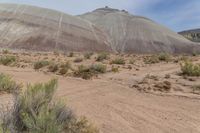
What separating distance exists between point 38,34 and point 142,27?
83.5 feet

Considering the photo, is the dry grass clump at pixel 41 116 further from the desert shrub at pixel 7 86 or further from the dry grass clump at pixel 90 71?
the dry grass clump at pixel 90 71

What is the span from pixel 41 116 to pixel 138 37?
239ft

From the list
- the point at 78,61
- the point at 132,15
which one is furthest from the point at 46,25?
the point at 78,61

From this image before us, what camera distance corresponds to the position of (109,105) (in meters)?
11.1

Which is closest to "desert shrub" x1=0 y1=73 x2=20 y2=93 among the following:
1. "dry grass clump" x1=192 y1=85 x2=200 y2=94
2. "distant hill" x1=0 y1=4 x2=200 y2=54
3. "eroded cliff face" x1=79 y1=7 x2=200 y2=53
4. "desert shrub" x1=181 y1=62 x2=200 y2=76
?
"dry grass clump" x1=192 y1=85 x2=200 y2=94

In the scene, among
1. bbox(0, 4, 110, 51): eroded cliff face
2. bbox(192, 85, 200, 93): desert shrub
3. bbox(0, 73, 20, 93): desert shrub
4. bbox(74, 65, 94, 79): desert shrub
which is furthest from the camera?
bbox(0, 4, 110, 51): eroded cliff face

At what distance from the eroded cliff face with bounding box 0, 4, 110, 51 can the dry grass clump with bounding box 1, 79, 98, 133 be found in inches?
2318

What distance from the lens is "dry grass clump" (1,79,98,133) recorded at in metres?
6.72

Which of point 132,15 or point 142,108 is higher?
point 132,15

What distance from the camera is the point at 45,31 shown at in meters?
71.4

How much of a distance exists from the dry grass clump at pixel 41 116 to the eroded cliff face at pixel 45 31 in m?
58.9

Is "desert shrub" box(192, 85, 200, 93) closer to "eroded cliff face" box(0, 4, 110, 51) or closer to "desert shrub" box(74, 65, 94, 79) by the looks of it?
"desert shrub" box(74, 65, 94, 79)

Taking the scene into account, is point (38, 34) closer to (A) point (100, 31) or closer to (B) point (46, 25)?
(B) point (46, 25)

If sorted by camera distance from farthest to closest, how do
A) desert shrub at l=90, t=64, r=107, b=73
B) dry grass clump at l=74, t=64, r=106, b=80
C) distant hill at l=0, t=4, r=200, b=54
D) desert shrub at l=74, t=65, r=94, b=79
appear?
distant hill at l=0, t=4, r=200, b=54, desert shrub at l=90, t=64, r=107, b=73, dry grass clump at l=74, t=64, r=106, b=80, desert shrub at l=74, t=65, r=94, b=79
